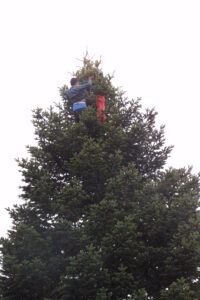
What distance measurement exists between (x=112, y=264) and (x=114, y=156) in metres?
3.48

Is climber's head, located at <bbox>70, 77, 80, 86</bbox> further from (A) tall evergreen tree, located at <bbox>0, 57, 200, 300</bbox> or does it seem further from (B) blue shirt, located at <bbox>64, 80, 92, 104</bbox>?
(A) tall evergreen tree, located at <bbox>0, 57, 200, 300</bbox>

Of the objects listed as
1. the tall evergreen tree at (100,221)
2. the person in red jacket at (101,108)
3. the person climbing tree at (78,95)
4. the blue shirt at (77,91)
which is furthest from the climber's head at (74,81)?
the tall evergreen tree at (100,221)

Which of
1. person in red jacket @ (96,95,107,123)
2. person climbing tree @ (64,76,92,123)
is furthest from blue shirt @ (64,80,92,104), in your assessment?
person in red jacket @ (96,95,107,123)

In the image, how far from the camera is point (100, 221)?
10242mm

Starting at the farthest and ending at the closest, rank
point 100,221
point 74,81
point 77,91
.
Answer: point 74,81 → point 77,91 → point 100,221

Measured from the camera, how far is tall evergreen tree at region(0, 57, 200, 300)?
9500 mm

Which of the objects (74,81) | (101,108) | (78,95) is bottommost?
(101,108)

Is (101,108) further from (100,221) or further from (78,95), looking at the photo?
(100,221)

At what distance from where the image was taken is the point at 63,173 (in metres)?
12.3

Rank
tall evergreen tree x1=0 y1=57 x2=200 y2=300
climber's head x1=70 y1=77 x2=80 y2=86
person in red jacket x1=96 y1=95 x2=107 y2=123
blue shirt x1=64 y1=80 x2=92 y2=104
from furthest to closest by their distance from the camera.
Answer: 1. climber's head x1=70 y1=77 x2=80 y2=86
2. blue shirt x1=64 y1=80 x2=92 y2=104
3. person in red jacket x1=96 y1=95 x2=107 y2=123
4. tall evergreen tree x1=0 y1=57 x2=200 y2=300

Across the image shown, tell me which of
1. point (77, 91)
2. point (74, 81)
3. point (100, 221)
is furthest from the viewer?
point (74, 81)

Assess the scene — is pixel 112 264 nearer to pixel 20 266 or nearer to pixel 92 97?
pixel 20 266

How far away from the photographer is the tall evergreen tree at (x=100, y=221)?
9500mm

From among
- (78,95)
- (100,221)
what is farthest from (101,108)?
A: (100,221)
